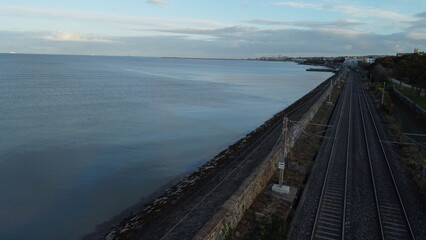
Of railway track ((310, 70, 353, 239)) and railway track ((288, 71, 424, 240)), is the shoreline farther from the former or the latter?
railway track ((310, 70, 353, 239))

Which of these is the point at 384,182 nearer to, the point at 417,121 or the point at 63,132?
the point at 417,121

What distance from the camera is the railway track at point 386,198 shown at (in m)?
12.4

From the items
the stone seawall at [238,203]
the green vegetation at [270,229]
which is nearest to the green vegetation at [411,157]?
the stone seawall at [238,203]

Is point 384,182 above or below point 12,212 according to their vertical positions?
above

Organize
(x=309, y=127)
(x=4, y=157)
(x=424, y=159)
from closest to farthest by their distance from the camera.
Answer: (x=424, y=159), (x=4, y=157), (x=309, y=127)

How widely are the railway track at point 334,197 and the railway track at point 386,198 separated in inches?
55.8

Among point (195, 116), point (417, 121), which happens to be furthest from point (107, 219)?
point (417, 121)

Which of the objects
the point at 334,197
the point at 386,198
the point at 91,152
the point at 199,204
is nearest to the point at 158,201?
the point at 199,204

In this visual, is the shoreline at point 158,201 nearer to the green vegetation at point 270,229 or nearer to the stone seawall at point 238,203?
the stone seawall at point 238,203

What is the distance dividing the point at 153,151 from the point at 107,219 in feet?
37.8

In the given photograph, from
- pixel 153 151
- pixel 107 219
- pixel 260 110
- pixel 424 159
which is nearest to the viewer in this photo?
pixel 107 219

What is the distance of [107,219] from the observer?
17328 mm

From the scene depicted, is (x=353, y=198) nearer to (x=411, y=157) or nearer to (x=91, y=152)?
(x=411, y=157)

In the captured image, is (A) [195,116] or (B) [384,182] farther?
(A) [195,116]
